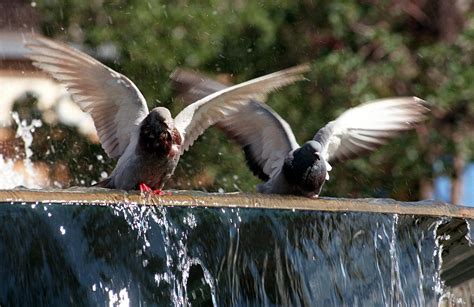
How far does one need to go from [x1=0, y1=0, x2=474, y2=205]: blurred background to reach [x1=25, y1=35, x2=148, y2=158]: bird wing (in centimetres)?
267

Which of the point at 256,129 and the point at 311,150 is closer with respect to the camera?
the point at 311,150

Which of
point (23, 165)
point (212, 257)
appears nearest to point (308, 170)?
point (212, 257)

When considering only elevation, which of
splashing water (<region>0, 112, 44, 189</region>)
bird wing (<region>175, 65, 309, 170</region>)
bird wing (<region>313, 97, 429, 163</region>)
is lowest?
splashing water (<region>0, 112, 44, 189</region>)

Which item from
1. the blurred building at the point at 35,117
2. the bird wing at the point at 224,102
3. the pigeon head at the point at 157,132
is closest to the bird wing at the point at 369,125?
the bird wing at the point at 224,102

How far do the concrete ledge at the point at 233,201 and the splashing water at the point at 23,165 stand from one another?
162 inches

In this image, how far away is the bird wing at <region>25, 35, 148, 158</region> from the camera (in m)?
5.66

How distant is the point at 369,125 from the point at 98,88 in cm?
195

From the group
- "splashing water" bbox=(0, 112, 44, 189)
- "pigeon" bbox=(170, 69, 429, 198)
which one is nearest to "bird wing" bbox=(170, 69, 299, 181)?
"pigeon" bbox=(170, 69, 429, 198)

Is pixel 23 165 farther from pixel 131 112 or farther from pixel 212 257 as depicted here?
pixel 212 257

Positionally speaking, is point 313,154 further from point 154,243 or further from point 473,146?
point 473,146

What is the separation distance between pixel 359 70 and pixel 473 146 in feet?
3.53

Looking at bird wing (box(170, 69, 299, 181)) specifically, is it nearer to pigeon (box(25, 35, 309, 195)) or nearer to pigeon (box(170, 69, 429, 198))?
pigeon (box(170, 69, 429, 198))

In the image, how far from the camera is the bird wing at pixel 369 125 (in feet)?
22.6

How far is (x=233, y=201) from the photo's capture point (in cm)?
471
